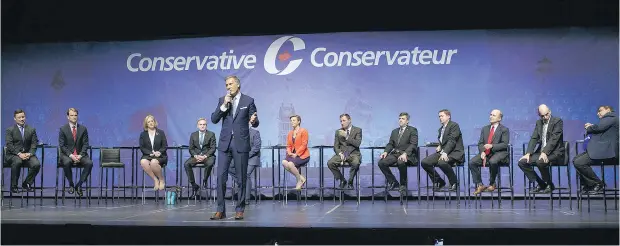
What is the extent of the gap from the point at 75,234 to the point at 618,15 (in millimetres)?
7467

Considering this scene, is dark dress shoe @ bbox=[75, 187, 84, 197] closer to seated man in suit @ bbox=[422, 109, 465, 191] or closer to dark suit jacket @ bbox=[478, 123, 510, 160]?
seated man in suit @ bbox=[422, 109, 465, 191]

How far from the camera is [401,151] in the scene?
7590 millimetres

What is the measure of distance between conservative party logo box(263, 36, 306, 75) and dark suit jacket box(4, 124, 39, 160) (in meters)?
3.39

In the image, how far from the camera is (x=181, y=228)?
4410 mm

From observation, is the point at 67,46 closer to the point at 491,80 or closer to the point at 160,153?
the point at 160,153

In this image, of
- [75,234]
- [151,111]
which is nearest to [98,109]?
[151,111]

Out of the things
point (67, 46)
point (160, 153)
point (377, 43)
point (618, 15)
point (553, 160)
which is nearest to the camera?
point (553, 160)

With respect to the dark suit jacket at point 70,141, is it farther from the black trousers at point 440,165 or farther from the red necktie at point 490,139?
the red necktie at point 490,139

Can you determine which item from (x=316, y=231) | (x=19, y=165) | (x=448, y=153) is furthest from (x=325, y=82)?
(x=316, y=231)

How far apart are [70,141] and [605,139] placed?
5992 mm

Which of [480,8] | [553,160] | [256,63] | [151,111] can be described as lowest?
[553,160]

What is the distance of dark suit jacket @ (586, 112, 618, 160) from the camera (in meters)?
5.92

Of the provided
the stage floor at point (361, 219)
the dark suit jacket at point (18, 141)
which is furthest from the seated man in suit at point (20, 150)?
the stage floor at point (361, 219)

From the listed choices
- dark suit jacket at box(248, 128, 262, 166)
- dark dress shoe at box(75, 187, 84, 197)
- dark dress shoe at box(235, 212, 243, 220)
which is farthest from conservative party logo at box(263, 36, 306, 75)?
dark dress shoe at box(235, 212, 243, 220)
